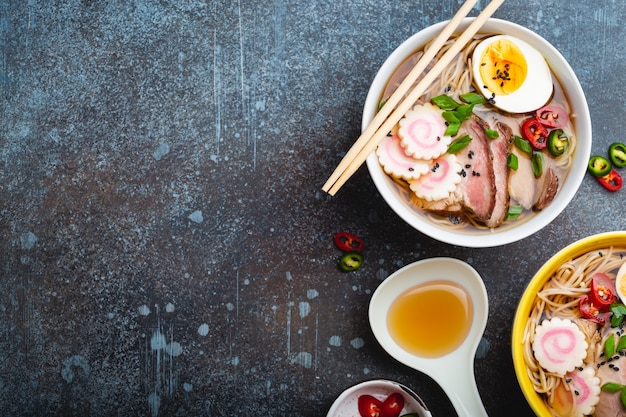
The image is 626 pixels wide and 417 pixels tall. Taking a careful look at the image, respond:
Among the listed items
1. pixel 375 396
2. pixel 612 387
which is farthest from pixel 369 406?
pixel 612 387

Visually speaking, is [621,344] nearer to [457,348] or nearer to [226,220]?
[457,348]

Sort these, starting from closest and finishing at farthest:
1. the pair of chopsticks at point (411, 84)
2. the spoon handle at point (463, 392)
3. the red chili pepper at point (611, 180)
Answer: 1. the pair of chopsticks at point (411, 84)
2. the spoon handle at point (463, 392)
3. the red chili pepper at point (611, 180)

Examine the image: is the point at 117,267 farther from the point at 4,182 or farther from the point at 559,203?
the point at 559,203

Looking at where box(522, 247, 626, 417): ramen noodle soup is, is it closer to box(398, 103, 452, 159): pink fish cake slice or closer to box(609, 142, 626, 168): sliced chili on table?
box(609, 142, 626, 168): sliced chili on table

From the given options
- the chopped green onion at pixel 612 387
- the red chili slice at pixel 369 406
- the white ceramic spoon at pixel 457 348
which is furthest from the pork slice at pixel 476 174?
the red chili slice at pixel 369 406

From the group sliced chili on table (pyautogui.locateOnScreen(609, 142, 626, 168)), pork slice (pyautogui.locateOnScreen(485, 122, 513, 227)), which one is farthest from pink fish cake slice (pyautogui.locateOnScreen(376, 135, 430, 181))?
sliced chili on table (pyautogui.locateOnScreen(609, 142, 626, 168))

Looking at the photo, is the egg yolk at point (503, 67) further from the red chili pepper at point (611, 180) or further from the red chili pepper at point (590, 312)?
the red chili pepper at point (590, 312)
